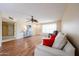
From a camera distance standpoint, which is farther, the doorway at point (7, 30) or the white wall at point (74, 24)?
the doorway at point (7, 30)

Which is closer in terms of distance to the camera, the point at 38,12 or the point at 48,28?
the point at 48,28

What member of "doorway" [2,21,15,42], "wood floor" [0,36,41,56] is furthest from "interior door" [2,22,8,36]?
"wood floor" [0,36,41,56]

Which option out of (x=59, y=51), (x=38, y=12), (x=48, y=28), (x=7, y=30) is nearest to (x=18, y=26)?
(x=7, y=30)

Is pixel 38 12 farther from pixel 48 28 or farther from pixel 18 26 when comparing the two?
pixel 18 26

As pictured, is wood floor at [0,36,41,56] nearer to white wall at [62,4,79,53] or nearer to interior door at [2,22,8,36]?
interior door at [2,22,8,36]

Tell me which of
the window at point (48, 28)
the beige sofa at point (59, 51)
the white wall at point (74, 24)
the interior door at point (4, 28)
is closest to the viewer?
the beige sofa at point (59, 51)

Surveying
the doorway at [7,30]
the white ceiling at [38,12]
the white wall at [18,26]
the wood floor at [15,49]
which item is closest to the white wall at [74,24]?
the white ceiling at [38,12]

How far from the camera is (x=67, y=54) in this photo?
159 cm

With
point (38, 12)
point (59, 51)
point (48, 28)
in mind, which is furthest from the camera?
point (38, 12)

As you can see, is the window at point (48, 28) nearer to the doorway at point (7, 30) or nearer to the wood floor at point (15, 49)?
the wood floor at point (15, 49)

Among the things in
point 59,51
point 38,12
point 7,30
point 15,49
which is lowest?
point 15,49

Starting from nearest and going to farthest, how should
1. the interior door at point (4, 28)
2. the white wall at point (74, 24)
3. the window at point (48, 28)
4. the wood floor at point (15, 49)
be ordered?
the white wall at point (74, 24), the interior door at point (4, 28), the window at point (48, 28), the wood floor at point (15, 49)

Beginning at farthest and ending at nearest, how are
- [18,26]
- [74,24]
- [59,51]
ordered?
[18,26] → [74,24] → [59,51]

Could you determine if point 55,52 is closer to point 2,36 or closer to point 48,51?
point 48,51
